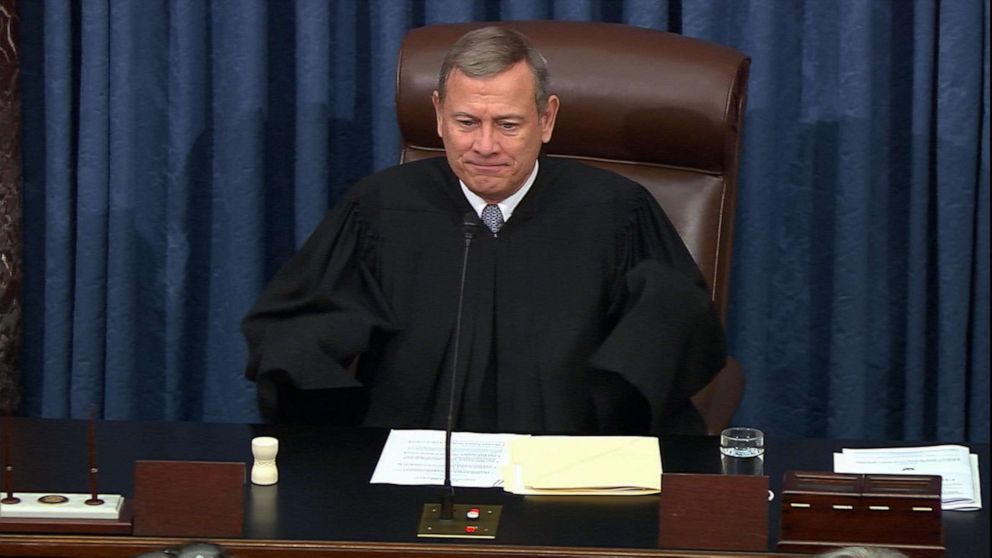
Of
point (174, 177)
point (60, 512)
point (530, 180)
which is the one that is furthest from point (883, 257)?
point (60, 512)

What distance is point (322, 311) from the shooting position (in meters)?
3.25

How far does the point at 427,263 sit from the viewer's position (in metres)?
3.40

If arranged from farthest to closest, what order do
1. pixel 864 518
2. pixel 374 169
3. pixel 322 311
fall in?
pixel 374 169 → pixel 322 311 → pixel 864 518

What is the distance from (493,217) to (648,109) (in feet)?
1.44

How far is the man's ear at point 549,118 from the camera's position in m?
3.38

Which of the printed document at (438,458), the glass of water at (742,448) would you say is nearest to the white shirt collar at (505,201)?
the printed document at (438,458)

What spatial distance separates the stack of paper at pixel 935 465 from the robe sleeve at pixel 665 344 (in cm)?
40

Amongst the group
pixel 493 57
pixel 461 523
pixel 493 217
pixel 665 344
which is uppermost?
pixel 493 57

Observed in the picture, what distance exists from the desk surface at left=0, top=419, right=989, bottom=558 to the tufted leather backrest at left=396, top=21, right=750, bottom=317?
915mm

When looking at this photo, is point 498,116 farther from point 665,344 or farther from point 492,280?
point 665,344

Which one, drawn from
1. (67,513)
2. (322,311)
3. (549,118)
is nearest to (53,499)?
(67,513)

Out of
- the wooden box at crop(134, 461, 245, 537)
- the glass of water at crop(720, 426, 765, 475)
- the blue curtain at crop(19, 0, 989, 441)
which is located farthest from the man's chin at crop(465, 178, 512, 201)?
the wooden box at crop(134, 461, 245, 537)

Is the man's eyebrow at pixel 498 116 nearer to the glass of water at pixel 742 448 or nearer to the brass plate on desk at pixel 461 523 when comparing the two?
the glass of water at pixel 742 448

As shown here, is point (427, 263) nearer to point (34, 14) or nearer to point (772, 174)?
point (772, 174)
